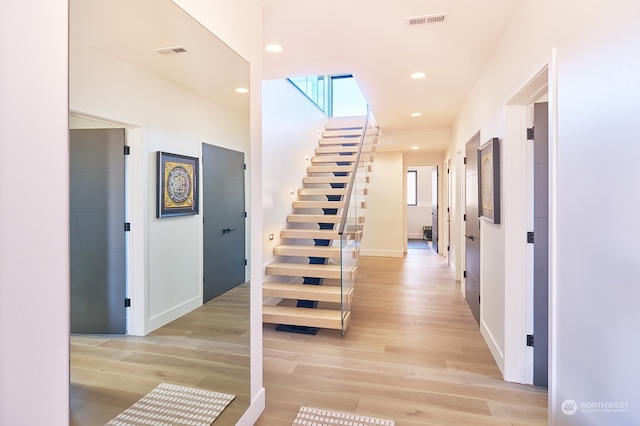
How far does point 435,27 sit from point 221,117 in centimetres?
180

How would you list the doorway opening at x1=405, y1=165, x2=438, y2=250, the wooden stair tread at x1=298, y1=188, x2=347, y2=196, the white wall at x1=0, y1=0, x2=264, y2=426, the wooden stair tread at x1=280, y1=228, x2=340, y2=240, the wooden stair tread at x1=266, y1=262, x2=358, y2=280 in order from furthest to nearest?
1. the doorway opening at x1=405, y1=165, x2=438, y2=250
2. the wooden stair tread at x1=298, y1=188, x2=347, y2=196
3. the wooden stair tread at x1=280, y1=228, x2=340, y2=240
4. the wooden stair tread at x1=266, y1=262, x2=358, y2=280
5. the white wall at x1=0, y1=0, x2=264, y2=426

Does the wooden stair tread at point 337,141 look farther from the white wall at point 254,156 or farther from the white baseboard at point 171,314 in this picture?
the white baseboard at point 171,314

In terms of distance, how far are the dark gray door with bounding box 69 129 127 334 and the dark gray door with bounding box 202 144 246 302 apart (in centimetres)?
66

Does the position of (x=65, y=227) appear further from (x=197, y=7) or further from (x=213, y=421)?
(x=213, y=421)

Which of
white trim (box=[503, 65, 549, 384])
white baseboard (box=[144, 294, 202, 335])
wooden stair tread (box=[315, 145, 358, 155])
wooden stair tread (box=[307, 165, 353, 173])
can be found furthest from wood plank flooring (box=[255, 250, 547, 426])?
wooden stair tread (box=[315, 145, 358, 155])

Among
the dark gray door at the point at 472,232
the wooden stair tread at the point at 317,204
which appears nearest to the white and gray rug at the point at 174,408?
the dark gray door at the point at 472,232

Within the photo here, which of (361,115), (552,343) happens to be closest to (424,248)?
(361,115)

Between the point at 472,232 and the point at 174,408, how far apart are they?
141 inches

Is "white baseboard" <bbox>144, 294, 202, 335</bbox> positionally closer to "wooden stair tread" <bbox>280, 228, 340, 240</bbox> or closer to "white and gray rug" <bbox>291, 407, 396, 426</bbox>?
"white and gray rug" <bbox>291, 407, 396, 426</bbox>

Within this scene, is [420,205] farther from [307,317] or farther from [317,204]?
[307,317]

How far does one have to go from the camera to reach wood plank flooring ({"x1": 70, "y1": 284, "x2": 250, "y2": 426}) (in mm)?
1110

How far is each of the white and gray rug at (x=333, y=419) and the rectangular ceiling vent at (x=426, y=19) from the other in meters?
2.69

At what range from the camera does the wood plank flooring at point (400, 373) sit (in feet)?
7.28
